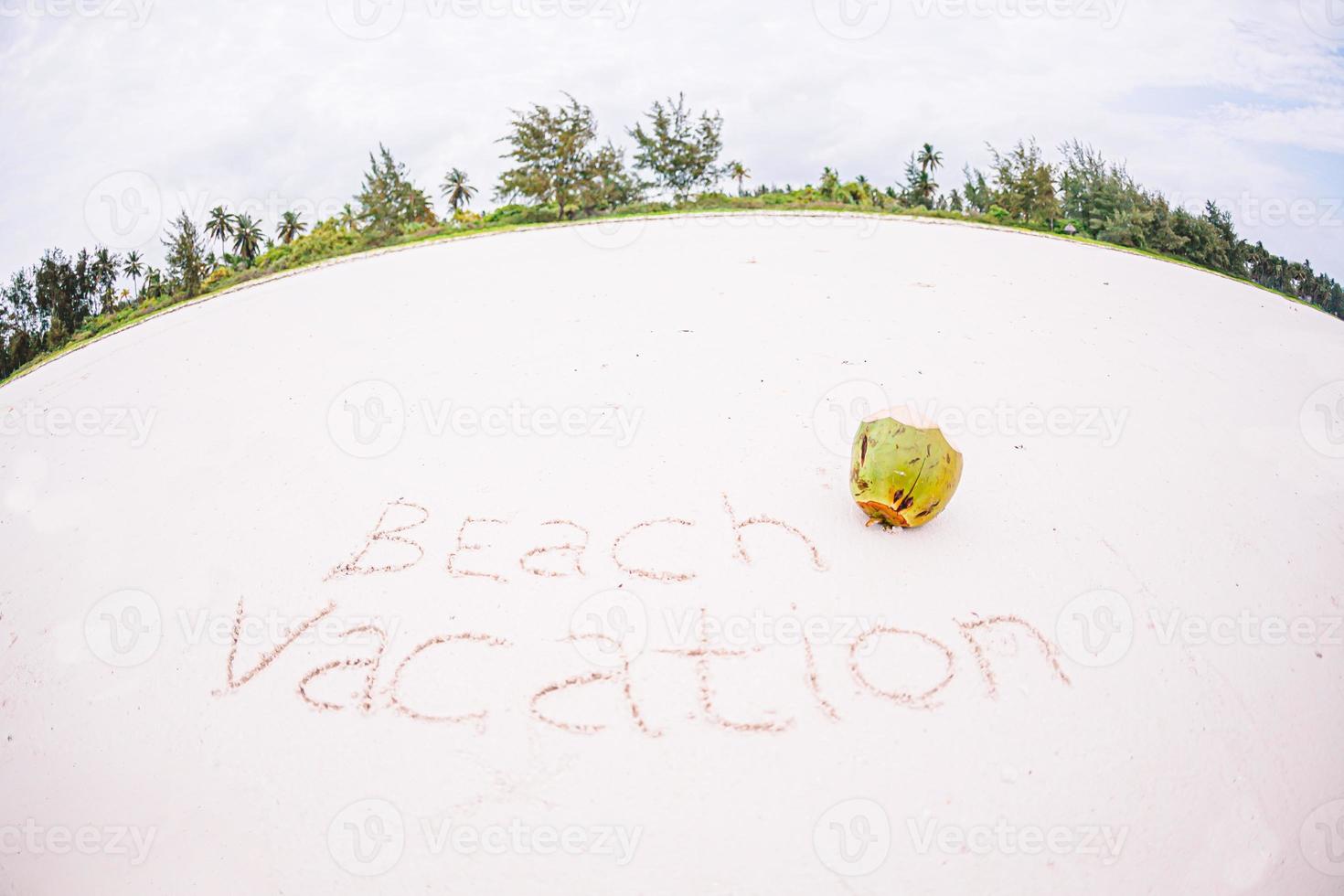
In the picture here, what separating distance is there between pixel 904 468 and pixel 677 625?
1041 mm

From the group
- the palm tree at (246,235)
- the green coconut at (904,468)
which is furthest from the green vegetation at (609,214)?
the palm tree at (246,235)

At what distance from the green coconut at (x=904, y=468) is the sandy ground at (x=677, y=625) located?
0.19 meters

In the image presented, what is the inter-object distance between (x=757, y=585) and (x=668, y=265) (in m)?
4.00

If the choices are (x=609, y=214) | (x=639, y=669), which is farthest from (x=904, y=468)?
(x=609, y=214)

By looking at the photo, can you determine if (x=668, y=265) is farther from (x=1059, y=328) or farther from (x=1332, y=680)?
(x=1332, y=680)

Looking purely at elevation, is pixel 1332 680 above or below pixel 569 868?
above

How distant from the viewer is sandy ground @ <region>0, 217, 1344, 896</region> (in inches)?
76.3

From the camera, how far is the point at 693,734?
2.13m

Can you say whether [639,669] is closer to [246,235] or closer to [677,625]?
[677,625]

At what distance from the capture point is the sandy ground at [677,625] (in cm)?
194

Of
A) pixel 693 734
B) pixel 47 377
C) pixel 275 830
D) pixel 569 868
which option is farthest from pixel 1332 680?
pixel 47 377

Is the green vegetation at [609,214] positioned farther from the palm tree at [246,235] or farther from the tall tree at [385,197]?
the palm tree at [246,235]

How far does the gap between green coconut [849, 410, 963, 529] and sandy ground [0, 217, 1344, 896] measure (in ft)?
0.63

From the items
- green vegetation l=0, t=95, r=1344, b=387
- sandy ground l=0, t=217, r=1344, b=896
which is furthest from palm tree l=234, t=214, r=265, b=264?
sandy ground l=0, t=217, r=1344, b=896
